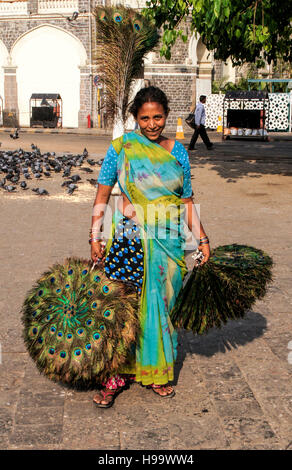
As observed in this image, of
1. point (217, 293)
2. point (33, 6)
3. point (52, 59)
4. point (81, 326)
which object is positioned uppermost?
point (33, 6)

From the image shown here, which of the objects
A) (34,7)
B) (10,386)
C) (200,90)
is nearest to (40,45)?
(34,7)

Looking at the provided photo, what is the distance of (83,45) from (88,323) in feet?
96.6

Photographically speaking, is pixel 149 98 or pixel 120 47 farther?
pixel 120 47

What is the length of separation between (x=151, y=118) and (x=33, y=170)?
998 centimetres

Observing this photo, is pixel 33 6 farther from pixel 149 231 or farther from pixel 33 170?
pixel 149 231

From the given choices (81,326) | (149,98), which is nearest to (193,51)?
(149,98)

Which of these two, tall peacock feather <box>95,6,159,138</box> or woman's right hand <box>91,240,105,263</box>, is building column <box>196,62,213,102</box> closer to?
tall peacock feather <box>95,6,159,138</box>

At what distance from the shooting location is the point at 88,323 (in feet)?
10.8

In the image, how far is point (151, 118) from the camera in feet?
11.6

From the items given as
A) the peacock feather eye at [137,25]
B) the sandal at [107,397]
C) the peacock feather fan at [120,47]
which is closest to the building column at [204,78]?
the peacock feather fan at [120,47]

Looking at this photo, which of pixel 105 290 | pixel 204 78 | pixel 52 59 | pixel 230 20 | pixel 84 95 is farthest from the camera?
pixel 52 59

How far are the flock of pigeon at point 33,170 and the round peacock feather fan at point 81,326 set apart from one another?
804cm

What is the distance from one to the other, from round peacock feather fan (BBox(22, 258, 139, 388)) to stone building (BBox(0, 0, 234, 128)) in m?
26.3

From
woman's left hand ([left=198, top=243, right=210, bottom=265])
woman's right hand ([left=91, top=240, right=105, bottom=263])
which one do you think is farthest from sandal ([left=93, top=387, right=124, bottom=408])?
woman's left hand ([left=198, top=243, right=210, bottom=265])
